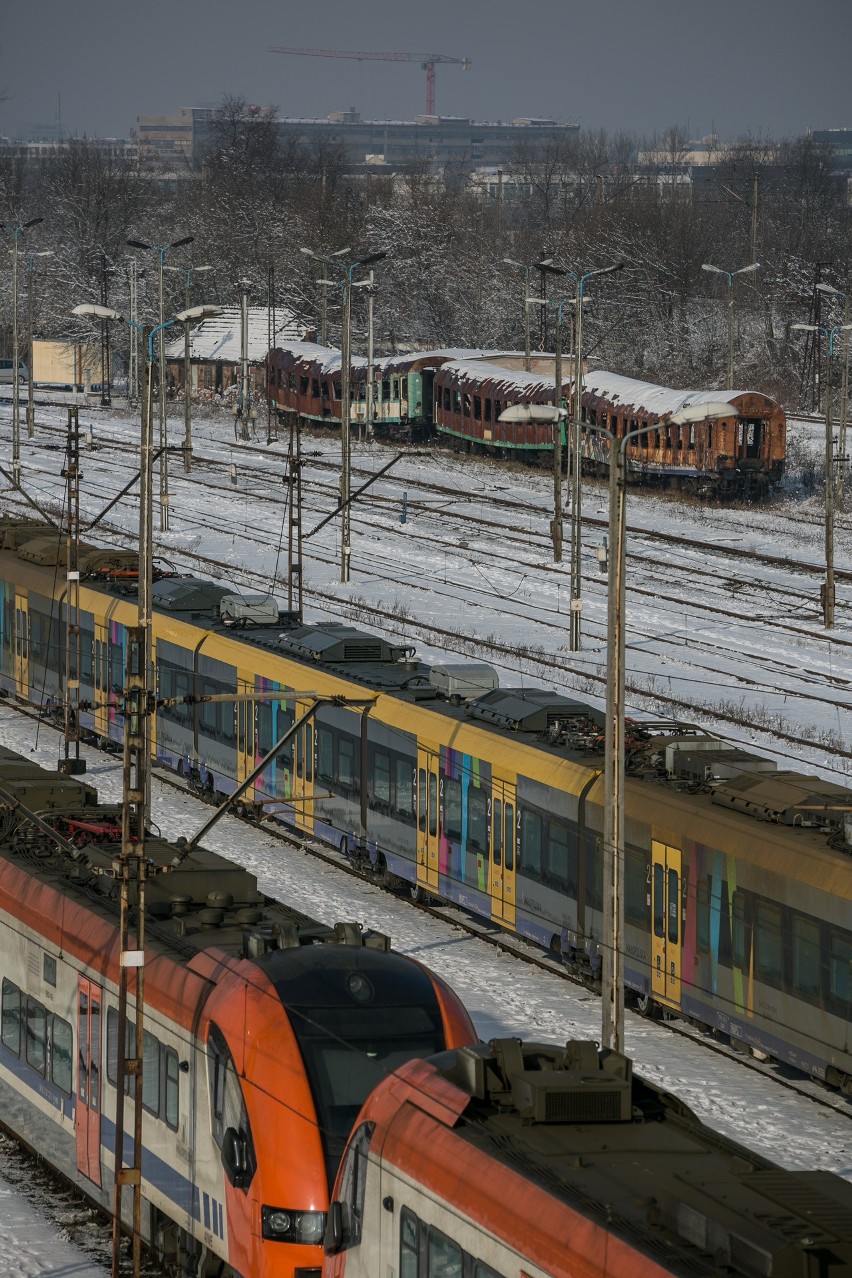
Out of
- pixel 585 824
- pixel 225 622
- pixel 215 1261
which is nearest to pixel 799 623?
pixel 225 622

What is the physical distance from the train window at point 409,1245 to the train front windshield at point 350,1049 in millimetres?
1495

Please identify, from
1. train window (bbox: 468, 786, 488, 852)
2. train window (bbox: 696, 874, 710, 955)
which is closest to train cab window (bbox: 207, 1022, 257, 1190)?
train window (bbox: 696, 874, 710, 955)

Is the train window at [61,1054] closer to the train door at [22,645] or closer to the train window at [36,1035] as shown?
the train window at [36,1035]

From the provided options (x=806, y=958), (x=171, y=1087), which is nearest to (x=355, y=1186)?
(x=171, y=1087)

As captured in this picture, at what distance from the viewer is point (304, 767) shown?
3088 centimetres

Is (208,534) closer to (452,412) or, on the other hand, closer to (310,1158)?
(452,412)

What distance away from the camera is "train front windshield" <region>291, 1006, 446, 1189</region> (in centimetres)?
1377

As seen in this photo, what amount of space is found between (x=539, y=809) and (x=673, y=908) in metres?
2.95

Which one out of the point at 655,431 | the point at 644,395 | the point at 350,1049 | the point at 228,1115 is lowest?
the point at 228,1115

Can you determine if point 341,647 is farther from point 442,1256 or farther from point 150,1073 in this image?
point 442,1256

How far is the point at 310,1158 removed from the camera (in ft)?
44.4

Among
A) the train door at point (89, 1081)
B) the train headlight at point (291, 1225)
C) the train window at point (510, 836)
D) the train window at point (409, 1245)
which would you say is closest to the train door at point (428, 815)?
the train window at point (510, 836)

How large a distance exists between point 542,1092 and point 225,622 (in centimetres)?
2383

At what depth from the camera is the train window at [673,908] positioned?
2211 centimetres
